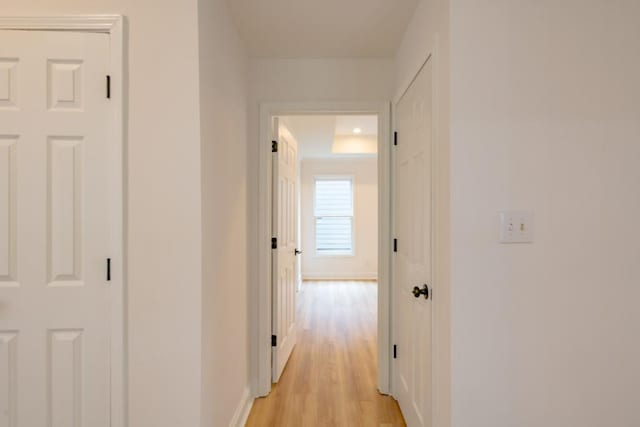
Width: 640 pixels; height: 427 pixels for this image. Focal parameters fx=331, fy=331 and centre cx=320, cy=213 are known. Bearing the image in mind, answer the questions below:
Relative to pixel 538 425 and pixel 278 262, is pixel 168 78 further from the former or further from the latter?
pixel 538 425

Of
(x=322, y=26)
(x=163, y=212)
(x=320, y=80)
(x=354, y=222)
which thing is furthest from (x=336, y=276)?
(x=163, y=212)

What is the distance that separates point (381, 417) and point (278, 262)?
49.9 inches

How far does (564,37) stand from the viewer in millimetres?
1343

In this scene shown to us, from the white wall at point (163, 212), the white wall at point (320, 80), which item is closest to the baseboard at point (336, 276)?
the white wall at point (320, 80)

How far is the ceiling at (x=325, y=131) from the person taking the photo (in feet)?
12.9

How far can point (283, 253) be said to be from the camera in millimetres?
2768

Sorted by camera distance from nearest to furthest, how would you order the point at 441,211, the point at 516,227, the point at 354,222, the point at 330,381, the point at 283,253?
the point at 516,227, the point at 441,211, the point at 330,381, the point at 283,253, the point at 354,222

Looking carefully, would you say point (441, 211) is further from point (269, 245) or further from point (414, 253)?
point (269, 245)

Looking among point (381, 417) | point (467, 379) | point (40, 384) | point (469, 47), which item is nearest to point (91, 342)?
point (40, 384)

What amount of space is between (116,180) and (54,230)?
13.3 inches

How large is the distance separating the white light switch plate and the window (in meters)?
5.25

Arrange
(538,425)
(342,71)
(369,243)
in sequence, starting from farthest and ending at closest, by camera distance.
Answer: (369,243) → (342,71) → (538,425)

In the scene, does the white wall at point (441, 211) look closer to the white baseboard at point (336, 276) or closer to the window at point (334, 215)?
the window at point (334, 215)

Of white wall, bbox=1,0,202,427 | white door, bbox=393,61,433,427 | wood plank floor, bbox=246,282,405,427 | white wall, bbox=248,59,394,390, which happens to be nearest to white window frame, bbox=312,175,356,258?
wood plank floor, bbox=246,282,405,427
